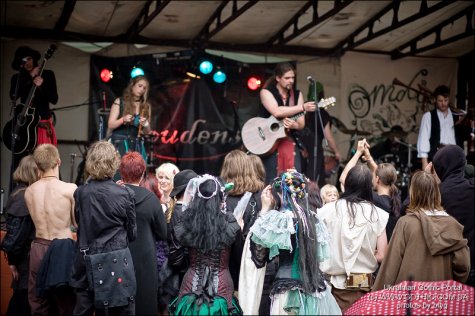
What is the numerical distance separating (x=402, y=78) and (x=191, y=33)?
3.72m

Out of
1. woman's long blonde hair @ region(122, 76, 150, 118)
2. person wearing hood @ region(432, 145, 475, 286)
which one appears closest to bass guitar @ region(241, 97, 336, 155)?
woman's long blonde hair @ region(122, 76, 150, 118)

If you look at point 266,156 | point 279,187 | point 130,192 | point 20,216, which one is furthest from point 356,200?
point 266,156

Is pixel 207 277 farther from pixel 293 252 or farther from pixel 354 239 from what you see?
pixel 354 239

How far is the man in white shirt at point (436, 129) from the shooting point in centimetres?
1005

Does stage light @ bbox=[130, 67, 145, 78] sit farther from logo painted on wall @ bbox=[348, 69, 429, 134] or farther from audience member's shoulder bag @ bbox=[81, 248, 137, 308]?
audience member's shoulder bag @ bbox=[81, 248, 137, 308]

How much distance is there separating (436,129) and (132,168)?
6034 mm

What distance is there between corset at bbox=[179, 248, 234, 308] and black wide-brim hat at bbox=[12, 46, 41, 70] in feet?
18.0

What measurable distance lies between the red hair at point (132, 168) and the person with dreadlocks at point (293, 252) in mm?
1221

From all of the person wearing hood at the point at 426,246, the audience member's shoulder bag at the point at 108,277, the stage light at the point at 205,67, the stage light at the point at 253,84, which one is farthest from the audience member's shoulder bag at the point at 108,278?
the stage light at the point at 253,84

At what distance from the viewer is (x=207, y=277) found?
15.4 feet

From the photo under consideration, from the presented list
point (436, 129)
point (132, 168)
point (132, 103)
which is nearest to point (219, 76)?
point (132, 103)

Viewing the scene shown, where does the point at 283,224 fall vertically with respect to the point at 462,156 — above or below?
below

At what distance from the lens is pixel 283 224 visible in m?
4.45

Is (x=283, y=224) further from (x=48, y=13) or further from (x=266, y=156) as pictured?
(x=48, y=13)
